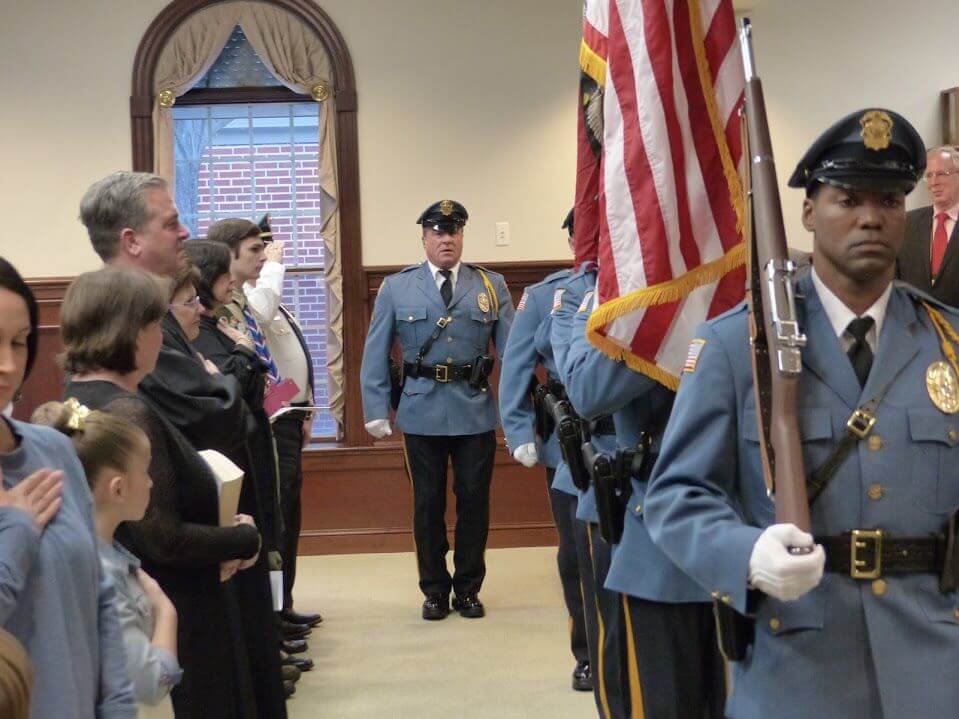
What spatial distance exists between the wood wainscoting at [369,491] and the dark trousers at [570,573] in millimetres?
2226

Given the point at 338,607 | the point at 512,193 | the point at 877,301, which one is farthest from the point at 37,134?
the point at 877,301

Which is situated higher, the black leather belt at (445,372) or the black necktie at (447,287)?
the black necktie at (447,287)

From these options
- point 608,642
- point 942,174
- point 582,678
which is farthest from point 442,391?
point 608,642

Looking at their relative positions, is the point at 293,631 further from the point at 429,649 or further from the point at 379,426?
the point at 379,426

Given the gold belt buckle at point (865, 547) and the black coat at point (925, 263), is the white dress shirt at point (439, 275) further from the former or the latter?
the gold belt buckle at point (865, 547)

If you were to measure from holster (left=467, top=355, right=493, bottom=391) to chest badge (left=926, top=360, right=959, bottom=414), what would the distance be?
353 cm

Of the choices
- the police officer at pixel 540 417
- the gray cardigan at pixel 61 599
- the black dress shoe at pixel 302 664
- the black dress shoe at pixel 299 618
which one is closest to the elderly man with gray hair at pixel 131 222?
the gray cardigan at pixel 61 599

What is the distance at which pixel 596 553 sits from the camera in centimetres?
288

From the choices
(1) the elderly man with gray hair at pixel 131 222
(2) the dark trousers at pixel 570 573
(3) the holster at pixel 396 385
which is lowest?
(2) the dark trousers at pixel 570 573

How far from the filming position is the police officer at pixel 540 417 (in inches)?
160

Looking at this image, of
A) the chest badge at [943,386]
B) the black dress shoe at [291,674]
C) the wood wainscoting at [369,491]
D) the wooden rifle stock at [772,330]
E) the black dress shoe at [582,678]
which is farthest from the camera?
the wood wainscoting at [369,491]

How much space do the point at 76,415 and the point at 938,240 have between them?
3469 mm

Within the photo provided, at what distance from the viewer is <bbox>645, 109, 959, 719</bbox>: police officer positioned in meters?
1.69

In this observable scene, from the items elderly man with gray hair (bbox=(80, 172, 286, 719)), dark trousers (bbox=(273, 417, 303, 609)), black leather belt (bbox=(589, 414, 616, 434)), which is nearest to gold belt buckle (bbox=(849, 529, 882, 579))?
black leather belt (bbox=(589, 414, 616, 434))
